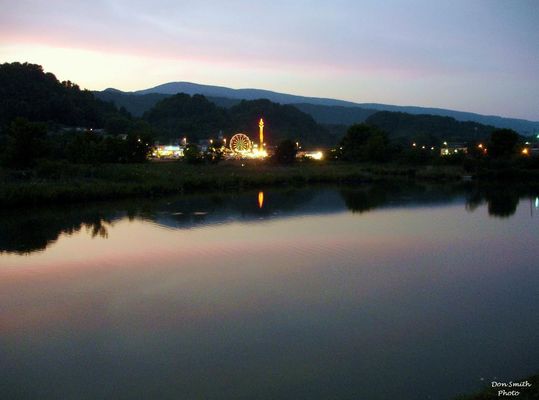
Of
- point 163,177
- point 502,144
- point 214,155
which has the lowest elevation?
point 163,177

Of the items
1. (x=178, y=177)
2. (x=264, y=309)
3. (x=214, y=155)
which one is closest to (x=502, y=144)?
(x=214, y=155)

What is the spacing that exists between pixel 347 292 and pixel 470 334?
189cm

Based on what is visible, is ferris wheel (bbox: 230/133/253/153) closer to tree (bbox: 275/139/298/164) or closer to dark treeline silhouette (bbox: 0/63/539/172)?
dark treeline silhouette (bbox: 0/63/539/172)

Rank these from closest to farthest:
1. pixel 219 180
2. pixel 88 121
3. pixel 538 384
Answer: pixel 538 384 → pixel 219 180 → pixel 88 121

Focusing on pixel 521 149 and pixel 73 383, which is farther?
pixel 521 149

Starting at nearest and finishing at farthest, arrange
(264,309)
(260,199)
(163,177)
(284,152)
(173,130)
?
1. (264,309)
2. (260,199)
3. (163,177)
4. (284,152)
5. (173,130)

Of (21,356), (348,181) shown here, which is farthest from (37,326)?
(348,181)

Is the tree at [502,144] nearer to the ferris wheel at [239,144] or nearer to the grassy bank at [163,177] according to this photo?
the grassy bank at [163,177]

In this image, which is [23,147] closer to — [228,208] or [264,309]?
[228,208]

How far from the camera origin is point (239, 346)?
535 centimetres

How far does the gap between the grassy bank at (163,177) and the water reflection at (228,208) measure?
0.89m

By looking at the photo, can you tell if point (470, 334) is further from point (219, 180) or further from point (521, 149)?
point (521, 149)

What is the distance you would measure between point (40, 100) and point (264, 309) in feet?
129

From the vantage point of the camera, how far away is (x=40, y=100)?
40594 millimetres
